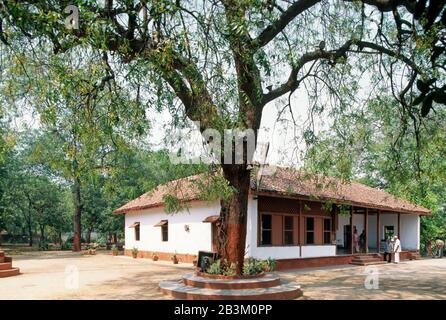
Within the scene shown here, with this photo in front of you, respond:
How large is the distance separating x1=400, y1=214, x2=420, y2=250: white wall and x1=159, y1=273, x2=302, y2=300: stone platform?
1862 cm

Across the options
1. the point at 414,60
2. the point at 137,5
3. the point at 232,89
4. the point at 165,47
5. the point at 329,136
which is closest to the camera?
the point at 165,47

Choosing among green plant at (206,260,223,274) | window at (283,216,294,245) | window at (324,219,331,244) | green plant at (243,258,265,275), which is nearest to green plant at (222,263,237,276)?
green plant at (206,260,223,274)

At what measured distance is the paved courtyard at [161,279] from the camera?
1240cm

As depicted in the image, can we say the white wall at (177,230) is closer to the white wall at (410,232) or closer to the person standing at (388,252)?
the person standing at (388,252)

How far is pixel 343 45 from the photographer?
12.3 meters

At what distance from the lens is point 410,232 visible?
28.8m

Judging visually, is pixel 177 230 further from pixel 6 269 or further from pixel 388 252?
pixel 388 252

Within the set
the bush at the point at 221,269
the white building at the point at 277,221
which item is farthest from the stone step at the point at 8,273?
the bush at the point at 221,269

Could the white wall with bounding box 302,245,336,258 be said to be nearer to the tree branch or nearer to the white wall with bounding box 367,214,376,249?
the white wall with bounding box 367,214,376,249

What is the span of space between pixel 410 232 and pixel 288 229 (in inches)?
497

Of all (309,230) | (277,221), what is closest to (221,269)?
(277,221)
